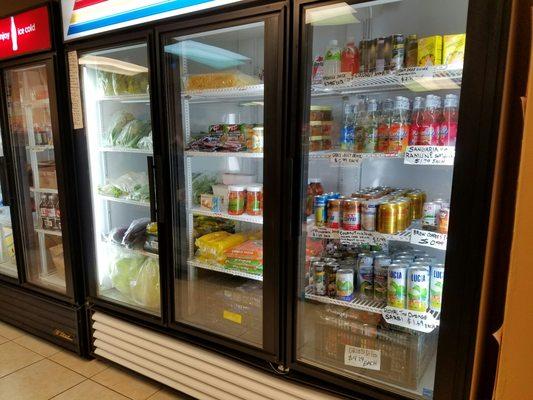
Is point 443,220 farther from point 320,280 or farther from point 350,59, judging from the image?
point 350,59

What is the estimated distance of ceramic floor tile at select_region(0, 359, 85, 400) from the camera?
2.26 m

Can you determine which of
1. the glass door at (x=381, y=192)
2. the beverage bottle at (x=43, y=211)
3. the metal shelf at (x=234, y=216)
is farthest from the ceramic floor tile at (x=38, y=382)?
the glass door at (x=381, y=192)

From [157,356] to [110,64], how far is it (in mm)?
1814

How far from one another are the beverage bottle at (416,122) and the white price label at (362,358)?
97 centimetres

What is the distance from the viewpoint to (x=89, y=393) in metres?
2.28

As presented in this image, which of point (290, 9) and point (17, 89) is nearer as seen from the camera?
point (290, 9)

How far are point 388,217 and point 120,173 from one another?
200cm

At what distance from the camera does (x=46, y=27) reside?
229cm

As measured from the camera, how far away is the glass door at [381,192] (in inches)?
61.3

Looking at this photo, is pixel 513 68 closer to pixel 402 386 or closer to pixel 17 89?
pixel 402 386

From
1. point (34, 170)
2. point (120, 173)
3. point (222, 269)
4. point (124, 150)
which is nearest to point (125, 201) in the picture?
point (124, 150)

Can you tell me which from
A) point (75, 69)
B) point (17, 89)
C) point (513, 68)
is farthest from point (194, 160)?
point (513, 68)

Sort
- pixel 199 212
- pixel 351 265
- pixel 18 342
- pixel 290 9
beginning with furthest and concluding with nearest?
pixel 18 342 < pixel 199 212 < pixel 351 265 < pixel 290 9

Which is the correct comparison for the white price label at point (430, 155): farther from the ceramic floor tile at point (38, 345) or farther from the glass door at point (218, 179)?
the ceramic floor tile at point (38, 345)
